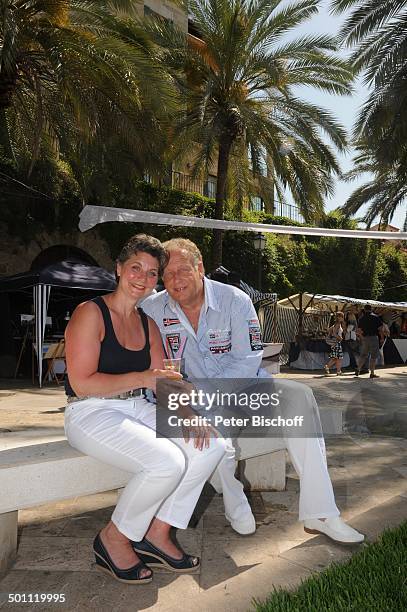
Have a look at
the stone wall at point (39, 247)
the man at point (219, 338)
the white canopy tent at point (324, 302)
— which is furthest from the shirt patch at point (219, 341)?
the white canopy tent at point (324, 302)

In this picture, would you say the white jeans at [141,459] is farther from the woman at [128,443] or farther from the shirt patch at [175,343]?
the shirt patch at [175,343]

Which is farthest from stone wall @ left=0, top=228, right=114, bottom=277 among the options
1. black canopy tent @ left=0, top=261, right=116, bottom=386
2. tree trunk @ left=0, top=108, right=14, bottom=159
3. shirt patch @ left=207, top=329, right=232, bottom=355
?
shirt patch @ left=207, top=329, right=232, bottom=355

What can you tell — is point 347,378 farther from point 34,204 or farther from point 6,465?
point 6,465

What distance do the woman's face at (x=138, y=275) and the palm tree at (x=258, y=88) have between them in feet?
33.9

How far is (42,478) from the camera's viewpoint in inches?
99.5

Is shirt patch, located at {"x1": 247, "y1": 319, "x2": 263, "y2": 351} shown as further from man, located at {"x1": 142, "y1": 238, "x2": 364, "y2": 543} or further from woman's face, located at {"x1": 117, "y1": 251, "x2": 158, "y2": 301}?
woman's face, located at {"x1": 117, "y1": 251, "x2": 158, "y2": 301}

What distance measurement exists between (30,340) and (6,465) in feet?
34.3

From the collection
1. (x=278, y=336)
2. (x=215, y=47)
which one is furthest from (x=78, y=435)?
(x=278, y=336)

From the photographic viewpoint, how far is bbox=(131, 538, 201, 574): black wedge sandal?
2.69m

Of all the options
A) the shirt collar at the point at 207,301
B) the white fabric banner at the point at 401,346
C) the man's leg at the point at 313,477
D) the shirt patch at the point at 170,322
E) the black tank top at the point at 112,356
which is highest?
the shirt collar at the point at 207,301

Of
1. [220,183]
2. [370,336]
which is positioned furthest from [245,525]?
[220,183]

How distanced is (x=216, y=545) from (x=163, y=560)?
1.37ft

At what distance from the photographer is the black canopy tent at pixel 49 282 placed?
32.9 feet

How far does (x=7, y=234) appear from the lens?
14.8 m
